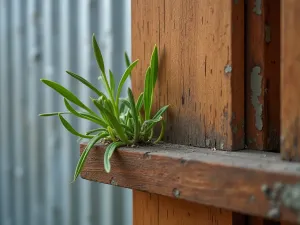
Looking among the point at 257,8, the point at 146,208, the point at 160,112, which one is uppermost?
the point at 257,8

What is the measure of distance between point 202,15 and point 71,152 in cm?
122

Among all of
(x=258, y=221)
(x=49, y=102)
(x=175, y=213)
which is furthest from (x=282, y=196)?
(x=49, y=102)

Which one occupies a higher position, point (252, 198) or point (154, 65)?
point (154, 65)

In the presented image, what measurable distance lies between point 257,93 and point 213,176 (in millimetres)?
205

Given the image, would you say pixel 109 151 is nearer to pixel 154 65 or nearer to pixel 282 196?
pixel 154 65

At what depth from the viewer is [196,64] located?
842mm

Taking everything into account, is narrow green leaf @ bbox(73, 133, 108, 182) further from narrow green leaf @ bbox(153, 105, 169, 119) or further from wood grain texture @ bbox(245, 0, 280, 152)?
wood grain texture @ bbox(245, 0, 280, 152)

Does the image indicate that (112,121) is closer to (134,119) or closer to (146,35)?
(134,119)

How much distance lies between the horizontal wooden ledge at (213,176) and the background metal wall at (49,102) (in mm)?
807

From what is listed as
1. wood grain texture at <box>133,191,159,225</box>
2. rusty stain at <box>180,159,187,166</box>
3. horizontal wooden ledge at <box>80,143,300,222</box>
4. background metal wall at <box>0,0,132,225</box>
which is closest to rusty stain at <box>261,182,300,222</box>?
horizontal wooden ledge at <box>80,143,300,222</box>

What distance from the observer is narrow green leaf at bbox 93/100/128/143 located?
797mm

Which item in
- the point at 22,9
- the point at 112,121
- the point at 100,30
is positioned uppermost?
the point at 22,9

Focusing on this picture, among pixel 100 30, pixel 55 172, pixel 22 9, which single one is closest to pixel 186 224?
pixel 100 30

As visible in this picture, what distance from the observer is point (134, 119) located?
842 millimetres
